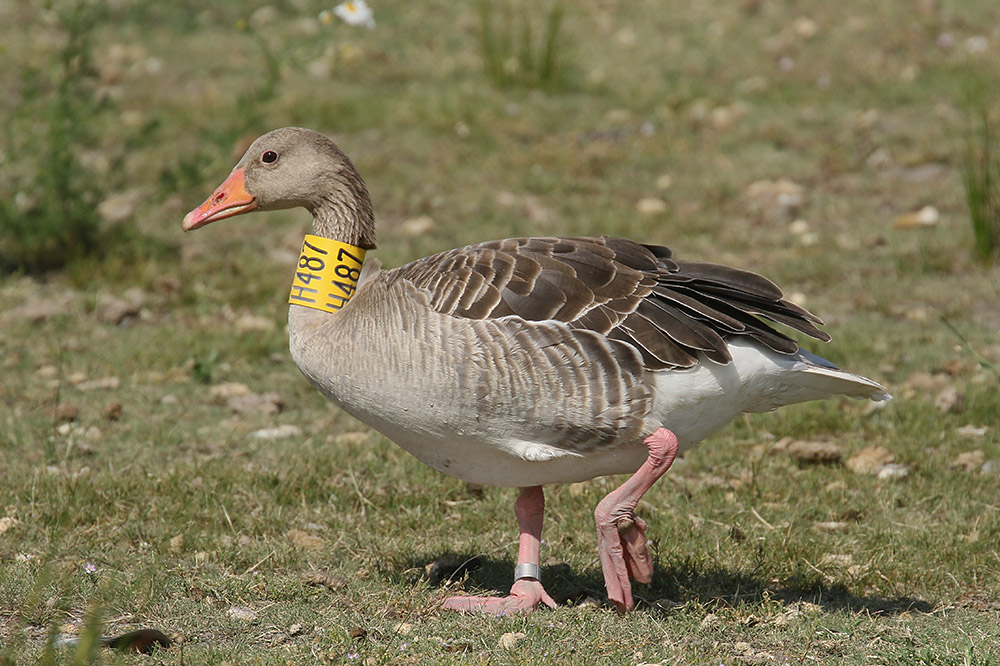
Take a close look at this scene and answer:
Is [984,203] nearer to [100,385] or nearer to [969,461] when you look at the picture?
[969,461]

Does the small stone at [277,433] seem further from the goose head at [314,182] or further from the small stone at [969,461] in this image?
the small stone at [969,461]

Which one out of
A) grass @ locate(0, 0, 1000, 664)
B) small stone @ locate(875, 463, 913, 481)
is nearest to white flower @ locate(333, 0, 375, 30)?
grass @ locate(0, 0, 1000, 664)

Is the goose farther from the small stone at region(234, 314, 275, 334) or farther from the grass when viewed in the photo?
the small stone at region(234, 314, 275, 334)

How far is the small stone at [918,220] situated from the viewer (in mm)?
9367

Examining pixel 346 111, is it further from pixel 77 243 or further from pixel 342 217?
pixel 342 217

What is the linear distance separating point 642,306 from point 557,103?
766 centimetres

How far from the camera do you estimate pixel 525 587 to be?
4605 millimetres

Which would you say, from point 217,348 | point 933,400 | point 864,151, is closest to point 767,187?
point 864,151

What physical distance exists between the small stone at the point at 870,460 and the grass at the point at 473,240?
0.10 metres

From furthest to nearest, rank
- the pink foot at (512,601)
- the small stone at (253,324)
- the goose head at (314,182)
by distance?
the small stone at (253,324) → the goose head at (314,182) → the pink foot at (512,601)

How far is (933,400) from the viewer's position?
21.7 feet

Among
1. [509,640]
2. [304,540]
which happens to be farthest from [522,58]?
[509,640]

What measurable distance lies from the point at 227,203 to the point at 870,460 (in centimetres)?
348

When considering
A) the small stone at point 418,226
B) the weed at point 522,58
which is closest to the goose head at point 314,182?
the small stone at point 418,226
